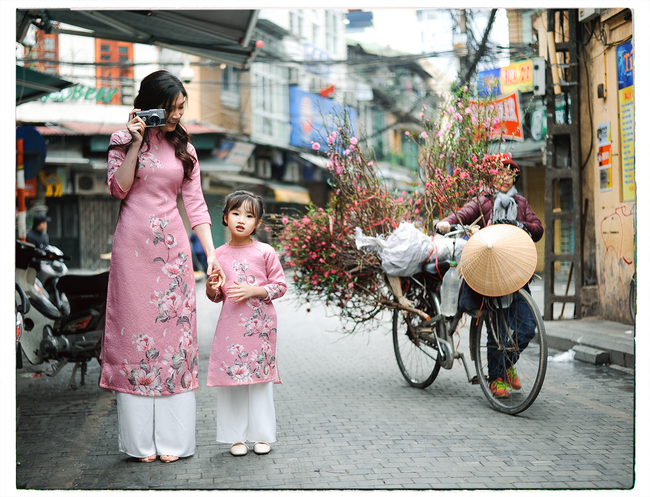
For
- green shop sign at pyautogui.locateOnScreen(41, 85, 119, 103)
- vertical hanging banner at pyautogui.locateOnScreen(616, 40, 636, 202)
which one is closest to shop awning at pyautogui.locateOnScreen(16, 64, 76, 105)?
vertical hanging banner at pyautogui.locateOnScreen(616, 40, 636, 202)

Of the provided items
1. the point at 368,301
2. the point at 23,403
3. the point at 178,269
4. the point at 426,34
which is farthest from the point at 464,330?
the point at 426,34

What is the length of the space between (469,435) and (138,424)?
191cm

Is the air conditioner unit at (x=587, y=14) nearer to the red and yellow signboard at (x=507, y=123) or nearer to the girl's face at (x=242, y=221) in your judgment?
the red and yellow signboard at (x=507, y=123)

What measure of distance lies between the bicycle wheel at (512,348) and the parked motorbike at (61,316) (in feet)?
9.64

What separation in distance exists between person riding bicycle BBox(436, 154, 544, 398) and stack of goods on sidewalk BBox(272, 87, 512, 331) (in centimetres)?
13

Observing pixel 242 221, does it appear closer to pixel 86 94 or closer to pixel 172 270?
pixel 172 270

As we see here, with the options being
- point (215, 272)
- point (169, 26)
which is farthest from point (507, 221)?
point (169, 26)

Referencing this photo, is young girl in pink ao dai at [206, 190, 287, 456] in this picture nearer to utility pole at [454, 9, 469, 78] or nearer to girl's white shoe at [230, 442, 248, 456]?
girl's white shoe at [230, 442, 248, 456]

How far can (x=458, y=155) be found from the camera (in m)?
5.29

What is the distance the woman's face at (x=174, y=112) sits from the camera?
12.1 ft

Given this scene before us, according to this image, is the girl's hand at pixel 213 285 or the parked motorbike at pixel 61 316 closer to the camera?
the girl's hand at pixel 213 285

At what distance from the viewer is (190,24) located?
21.4 ft

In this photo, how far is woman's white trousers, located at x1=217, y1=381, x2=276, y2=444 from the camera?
3.90 meters

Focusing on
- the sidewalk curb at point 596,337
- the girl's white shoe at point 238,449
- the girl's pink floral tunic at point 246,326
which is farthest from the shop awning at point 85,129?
the girl's white shoe at point 238,449
